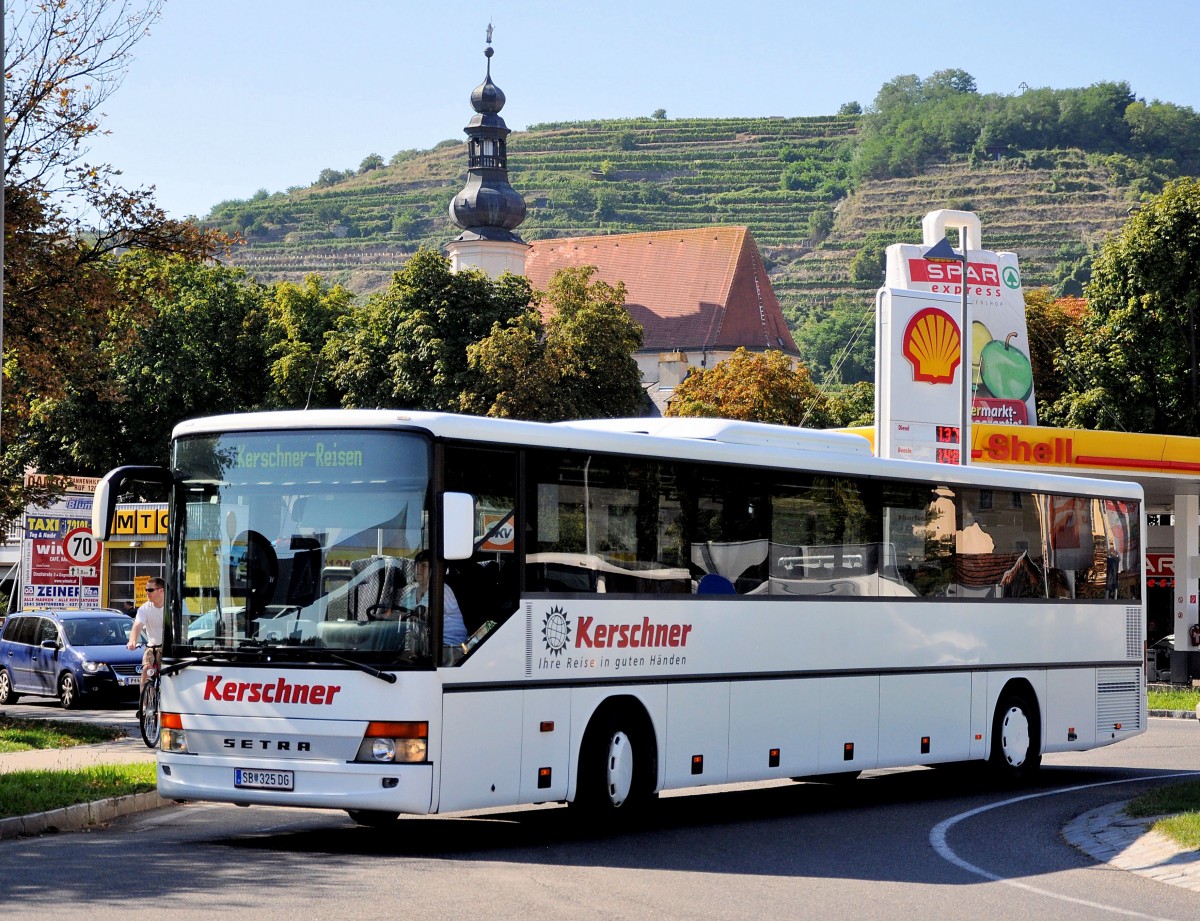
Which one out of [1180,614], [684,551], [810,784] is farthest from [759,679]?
[1180,614]

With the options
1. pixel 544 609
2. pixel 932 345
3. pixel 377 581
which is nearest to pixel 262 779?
pixel 377 581

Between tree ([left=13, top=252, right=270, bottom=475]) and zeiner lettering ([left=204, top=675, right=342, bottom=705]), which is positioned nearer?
zeiner lettering ([left=204, top=675, right=342, bottom=705])

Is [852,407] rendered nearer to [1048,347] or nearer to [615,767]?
[1048,347]

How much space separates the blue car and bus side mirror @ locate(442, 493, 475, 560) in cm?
1791

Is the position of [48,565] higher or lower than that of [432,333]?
lower

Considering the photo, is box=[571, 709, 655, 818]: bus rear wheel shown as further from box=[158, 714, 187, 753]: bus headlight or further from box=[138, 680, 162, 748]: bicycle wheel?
box=[138, 680, 162, 748]: bicycle wheel

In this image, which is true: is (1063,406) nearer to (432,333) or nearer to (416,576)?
(432,333)

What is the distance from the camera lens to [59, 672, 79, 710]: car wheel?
90.7ft

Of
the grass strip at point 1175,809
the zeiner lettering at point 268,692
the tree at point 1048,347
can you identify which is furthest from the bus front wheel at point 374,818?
the tree at point 1048,347

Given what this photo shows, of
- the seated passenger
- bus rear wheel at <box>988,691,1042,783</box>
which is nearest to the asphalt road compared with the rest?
the seated passenger

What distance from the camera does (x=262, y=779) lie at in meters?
11.3

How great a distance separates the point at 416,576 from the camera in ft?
36.9

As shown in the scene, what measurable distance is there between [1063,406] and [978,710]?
3623cm

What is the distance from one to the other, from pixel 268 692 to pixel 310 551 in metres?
0.94
